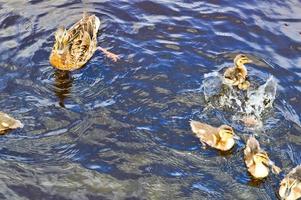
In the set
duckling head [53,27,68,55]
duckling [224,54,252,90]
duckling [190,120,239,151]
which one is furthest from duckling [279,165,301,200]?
duckling head [53,27,68,55]

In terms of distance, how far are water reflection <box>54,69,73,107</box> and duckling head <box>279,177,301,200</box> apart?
110 inches

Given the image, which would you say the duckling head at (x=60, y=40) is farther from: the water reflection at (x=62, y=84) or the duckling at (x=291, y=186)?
the duckling at (x=291, y=186)

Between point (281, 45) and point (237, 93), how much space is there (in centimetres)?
151

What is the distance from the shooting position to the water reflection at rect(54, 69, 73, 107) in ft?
25.8

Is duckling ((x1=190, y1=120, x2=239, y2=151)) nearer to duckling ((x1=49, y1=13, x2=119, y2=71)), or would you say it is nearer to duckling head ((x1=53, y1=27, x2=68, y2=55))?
duckling ((x1=49, y1=13, x2=119, y2=71))

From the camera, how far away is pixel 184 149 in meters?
7.16

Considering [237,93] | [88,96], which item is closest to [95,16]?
[88,96]

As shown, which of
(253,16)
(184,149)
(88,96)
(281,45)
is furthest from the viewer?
(253,16)

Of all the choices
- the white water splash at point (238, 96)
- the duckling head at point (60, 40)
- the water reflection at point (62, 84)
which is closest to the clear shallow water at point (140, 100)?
the water reflection at point (62, 84)

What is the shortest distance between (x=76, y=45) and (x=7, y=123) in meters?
2.14

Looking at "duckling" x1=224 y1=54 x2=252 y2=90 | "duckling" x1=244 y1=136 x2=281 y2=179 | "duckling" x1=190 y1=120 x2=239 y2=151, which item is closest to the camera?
"duckling" x1=244 y1=136 x2=281 y2=179

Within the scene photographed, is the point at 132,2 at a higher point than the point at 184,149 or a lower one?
higher

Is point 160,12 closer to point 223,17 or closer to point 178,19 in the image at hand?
point 178,19

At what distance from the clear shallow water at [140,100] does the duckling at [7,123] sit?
9 centimetres
